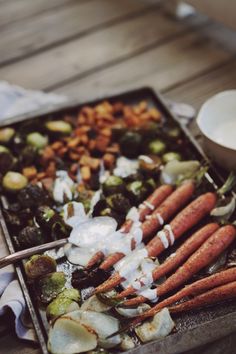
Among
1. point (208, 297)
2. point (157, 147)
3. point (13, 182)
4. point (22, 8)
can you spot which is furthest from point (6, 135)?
point (22, 8)

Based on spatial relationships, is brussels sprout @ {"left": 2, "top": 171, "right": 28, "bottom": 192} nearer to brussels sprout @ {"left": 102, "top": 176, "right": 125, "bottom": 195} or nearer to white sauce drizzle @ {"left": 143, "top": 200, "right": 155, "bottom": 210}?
brussels sprout @ {"left": 102, "top": 176, "right": 125, "bottom": 195}

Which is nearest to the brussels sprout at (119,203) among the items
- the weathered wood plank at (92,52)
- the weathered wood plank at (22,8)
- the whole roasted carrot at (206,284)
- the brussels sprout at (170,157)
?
the brussels sprout at (170,157)

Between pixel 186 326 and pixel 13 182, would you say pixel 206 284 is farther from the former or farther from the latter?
pixel 13 182

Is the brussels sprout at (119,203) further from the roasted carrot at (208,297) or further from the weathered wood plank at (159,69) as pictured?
the weathered wood plank at (159,69)

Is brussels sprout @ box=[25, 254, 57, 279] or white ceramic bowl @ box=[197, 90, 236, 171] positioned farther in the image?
white ceramic bowl @ box=[197, 90, 236, 171]

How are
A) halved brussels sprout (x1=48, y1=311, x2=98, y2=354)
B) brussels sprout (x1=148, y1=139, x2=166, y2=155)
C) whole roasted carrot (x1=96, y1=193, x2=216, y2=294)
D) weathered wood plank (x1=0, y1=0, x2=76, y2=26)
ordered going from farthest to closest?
weathered wood plank (x1=0, y1=0, x2=76, y2=26) → brussels sprout (x1=148, y1=139, x2=166, y2=155) → whole roasted carrot (x1=96, y1=193, x2=216, y2=294) → halved brussels sprout (x1=48, y1=311, x2=98, y2=354)

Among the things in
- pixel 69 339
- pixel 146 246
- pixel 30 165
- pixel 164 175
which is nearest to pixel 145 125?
pixel 164 175

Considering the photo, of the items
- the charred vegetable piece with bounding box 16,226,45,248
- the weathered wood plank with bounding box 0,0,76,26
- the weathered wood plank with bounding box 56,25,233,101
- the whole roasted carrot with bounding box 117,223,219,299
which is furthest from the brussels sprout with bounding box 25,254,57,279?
the weathered wood plank with bounding box 0,0,76,26

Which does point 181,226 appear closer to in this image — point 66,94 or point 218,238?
point 218,238
